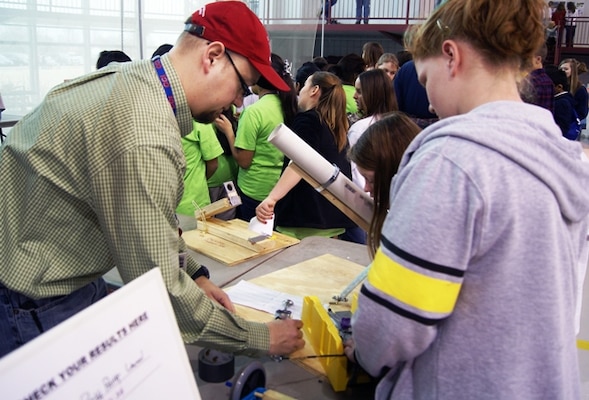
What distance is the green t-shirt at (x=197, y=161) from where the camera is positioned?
2.66 metres

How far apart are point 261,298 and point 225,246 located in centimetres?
53

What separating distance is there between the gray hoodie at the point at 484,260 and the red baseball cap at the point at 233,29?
568mm

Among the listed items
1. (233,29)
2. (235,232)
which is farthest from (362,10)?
(233,29)

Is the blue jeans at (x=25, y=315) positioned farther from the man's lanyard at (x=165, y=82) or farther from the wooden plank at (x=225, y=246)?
the wooden plank at (x=225, y=246)

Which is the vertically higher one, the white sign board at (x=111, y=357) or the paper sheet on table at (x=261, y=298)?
the white sign board at (x=111, y=357)

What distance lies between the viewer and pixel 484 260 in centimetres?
79

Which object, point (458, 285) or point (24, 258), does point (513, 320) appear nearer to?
point (458, 285)

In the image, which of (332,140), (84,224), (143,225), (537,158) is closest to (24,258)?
(84,224)

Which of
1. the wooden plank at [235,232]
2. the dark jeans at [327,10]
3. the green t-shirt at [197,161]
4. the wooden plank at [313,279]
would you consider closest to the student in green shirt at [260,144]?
the green t-shirt at [197,161]

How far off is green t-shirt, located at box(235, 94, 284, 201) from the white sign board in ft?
7.44

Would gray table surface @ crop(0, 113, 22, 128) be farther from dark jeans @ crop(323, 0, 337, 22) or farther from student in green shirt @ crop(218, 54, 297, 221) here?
dark jeans @ crop(323, 0, 337, 22)

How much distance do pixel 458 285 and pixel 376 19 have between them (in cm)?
1255


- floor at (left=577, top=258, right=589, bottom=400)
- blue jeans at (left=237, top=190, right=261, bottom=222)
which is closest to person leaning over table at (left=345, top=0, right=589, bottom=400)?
floor at (left=577, top=258, right=589, bottom=400)

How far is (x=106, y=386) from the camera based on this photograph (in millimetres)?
614
